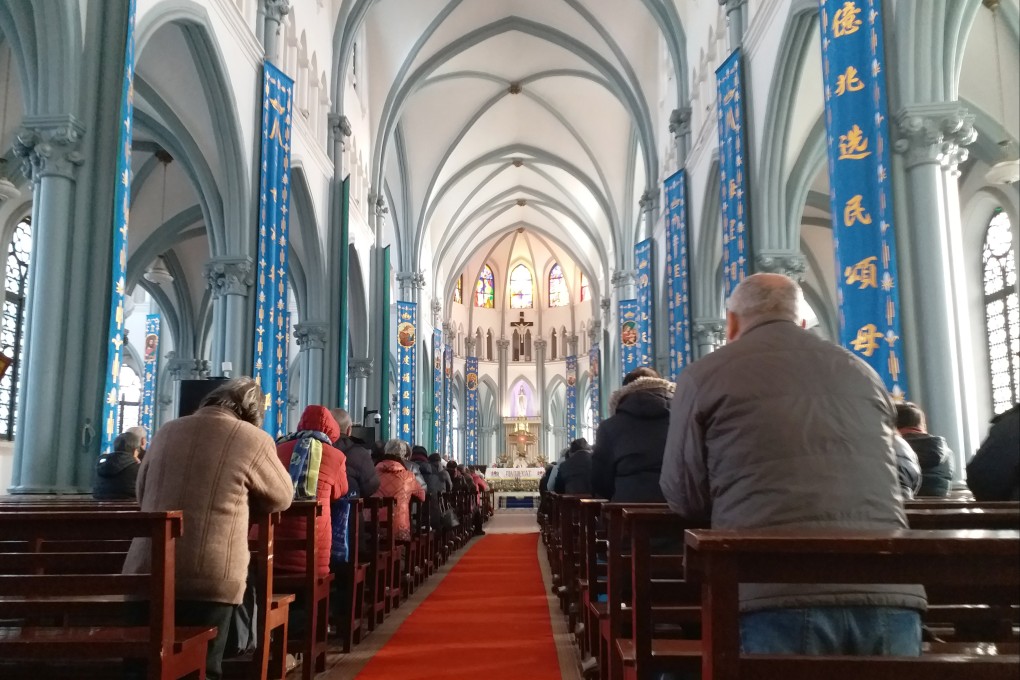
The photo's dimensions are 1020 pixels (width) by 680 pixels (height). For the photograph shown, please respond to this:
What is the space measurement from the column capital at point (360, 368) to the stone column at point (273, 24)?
355 inches

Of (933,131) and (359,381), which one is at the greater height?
(933,131)

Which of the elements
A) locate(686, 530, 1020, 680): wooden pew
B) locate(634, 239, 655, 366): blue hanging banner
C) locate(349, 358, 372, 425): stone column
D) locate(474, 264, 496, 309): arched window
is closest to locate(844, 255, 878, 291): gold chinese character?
locate(686, 530, 1020, 680): wooden pew

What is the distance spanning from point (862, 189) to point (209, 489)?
5831 millimetres

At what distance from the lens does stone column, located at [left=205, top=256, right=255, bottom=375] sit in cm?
1125

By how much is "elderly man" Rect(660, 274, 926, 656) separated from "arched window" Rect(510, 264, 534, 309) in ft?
133

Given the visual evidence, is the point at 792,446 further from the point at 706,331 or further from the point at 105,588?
the point at 706,331

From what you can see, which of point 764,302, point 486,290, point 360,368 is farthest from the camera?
point 486,290

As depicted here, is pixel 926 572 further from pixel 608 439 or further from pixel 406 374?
pixel 406 374

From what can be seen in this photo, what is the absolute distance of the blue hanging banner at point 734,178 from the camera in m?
11.2

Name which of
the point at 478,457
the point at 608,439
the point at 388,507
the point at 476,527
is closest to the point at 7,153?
the point at 388,507

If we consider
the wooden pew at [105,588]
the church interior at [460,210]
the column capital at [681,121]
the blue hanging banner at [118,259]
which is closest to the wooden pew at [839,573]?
the church interior at [460,210]

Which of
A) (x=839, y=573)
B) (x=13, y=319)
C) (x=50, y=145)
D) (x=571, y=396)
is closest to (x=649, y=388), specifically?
(x=839, y=573)

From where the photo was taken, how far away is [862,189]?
23.2 feet

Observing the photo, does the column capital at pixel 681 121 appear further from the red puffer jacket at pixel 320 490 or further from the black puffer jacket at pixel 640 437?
the black puffer jacket at pixel 640 437
